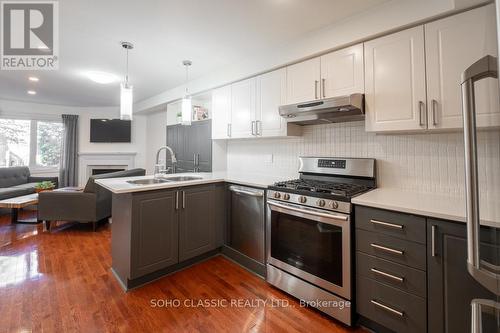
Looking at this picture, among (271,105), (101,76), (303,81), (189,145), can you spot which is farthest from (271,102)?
(101,76)

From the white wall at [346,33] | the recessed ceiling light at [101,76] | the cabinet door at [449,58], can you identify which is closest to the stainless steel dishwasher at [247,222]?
the white wall at [346,33]

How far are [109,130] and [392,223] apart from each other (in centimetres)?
651

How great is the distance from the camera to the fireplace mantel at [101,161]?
5932 mm

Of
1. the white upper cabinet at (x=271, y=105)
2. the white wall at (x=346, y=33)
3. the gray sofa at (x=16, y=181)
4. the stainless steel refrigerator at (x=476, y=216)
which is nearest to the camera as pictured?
the stainless steel refrigerator at (x=476, y=216)

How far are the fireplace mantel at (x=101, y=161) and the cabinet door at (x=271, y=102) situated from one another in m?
4.57

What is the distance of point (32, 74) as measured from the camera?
355cm

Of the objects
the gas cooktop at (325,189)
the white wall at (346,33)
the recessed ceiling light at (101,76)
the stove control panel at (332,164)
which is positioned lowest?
the gas cooktop at (325,189)

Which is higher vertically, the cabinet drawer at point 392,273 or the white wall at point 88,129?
the white wall at point 88,129

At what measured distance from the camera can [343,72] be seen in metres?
2.08

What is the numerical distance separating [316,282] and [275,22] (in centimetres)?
227

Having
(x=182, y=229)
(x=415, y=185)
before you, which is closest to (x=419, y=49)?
(x=415, y=185)

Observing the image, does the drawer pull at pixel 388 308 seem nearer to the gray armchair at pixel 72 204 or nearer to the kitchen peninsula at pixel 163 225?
the kitchen peninsula at pixel 163 225

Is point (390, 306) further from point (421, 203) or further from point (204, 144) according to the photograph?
point (204, 144)

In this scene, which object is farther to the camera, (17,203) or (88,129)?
(88,129)
